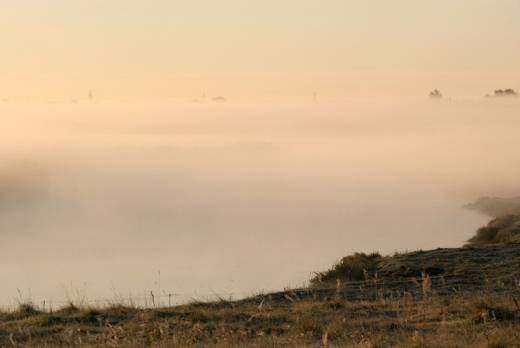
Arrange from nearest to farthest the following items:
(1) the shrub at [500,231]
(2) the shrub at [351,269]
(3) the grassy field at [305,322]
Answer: (3) the grassy field at [305,322] < (2) the shrub at [351,269] < (1) the shrub at [500,231]

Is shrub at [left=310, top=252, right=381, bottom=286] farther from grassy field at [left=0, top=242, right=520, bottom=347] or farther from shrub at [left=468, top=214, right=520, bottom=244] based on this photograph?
shrub at [left=468, top=214, right=520, bottom=244]

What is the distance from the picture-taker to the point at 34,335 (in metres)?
12.7

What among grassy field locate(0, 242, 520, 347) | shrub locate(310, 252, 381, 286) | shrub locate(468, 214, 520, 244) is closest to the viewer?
grassy field locate(0, 242, 520, 347)

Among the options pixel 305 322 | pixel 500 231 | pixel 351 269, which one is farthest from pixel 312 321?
pixel 500 231

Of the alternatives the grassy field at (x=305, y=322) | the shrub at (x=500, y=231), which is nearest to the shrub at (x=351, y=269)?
the grassy field at (x=305, y=322)

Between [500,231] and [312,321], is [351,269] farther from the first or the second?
[500,231]

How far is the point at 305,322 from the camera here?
12.2 m

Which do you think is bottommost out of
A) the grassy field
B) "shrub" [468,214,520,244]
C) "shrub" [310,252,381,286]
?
the grassy field

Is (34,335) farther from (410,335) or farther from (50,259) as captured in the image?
(50,259)

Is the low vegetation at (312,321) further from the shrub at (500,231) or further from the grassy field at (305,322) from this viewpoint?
the shrub at (500,231)

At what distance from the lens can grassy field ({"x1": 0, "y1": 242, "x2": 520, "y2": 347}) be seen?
10.3 metres

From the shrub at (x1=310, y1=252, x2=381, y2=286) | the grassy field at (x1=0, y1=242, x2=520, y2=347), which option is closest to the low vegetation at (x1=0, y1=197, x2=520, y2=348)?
the grassy field at (x1=0, y1=242, x2=520, y2=347)

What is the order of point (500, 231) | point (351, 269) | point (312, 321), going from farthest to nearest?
point (500, 231)
point (351, 269)
point (312, 321)

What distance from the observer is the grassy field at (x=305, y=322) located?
1027 cm
